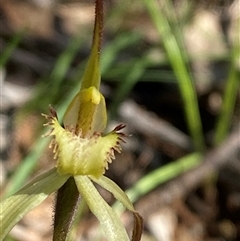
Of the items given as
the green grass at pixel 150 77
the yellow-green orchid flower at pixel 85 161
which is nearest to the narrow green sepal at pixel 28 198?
the yellow-green orchid flower at pixel 85 161

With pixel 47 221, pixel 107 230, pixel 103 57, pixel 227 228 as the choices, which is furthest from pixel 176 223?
pixel 107 230

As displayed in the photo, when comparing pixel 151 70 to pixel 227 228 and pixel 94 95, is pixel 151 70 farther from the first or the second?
pixel 94 95

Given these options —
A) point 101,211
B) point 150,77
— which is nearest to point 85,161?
point 101,211

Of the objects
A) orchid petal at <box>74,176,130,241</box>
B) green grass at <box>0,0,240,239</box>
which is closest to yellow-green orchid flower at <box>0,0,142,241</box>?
orchid petal at <box>74,176,130,241</box>

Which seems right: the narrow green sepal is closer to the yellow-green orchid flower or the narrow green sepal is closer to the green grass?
the yellow-green orchid flower

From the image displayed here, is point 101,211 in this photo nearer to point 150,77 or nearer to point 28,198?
point 28,198

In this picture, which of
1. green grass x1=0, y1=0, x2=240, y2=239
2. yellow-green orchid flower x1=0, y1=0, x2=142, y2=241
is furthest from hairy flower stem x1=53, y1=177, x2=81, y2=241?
green grass x1=0, y1=0, x2=240, y2=239

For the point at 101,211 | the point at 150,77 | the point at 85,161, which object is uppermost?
the point at 150,77

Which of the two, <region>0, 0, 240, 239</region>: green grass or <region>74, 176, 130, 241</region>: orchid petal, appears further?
<region>0, 0, 240, 239</region>: green grass

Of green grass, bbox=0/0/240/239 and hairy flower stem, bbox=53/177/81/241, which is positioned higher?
green grass, bbox=0/0/240/239
